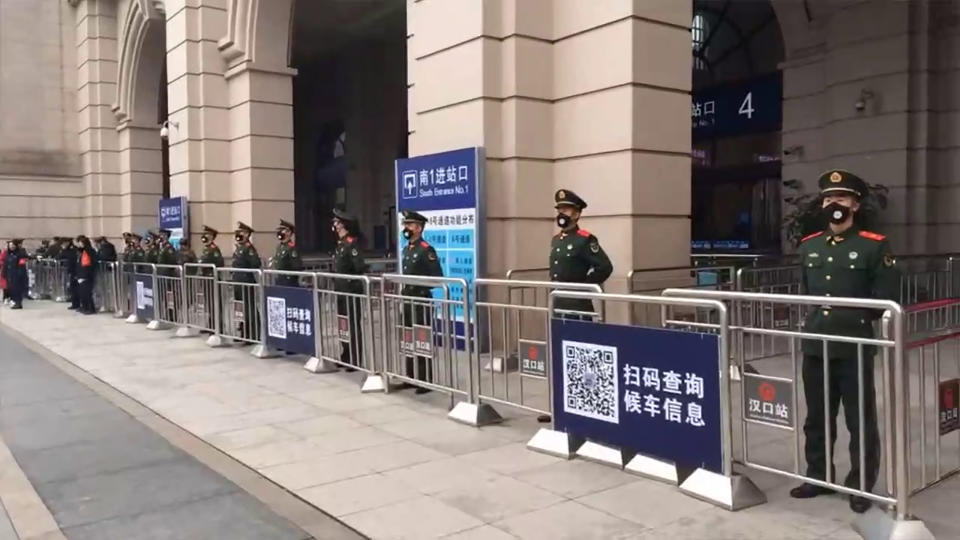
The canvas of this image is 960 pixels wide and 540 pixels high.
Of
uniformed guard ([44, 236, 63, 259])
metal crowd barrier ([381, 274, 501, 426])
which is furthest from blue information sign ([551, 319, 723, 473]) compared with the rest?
uniformed guard ([44, 236, 63, 259])

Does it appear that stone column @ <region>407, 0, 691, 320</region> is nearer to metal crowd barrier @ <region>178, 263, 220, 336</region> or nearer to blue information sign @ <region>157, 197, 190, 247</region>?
metal crowd barrier @ <region>178, 263, 220, 336</region>

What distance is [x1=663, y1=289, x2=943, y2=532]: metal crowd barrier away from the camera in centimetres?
372

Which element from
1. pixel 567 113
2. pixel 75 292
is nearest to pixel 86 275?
pixel 75 292

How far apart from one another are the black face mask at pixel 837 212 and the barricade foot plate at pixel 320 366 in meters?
6.01

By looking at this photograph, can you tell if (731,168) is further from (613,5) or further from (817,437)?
(817,437)

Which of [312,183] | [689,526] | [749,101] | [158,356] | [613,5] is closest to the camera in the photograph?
[689,526]

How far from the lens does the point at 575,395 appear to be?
526 cm

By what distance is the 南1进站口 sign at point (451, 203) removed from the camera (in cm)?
914

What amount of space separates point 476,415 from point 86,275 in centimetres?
1302

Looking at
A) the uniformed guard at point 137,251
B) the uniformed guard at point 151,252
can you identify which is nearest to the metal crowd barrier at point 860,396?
the uniformed guard at point 151,252

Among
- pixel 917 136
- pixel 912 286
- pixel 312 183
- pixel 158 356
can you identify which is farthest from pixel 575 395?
pixel 312 183

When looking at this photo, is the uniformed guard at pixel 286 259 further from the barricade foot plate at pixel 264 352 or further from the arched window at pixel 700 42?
the arched window at pixel 700 42

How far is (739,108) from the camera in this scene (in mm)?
17922

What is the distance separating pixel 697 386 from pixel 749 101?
14692 millimetres
